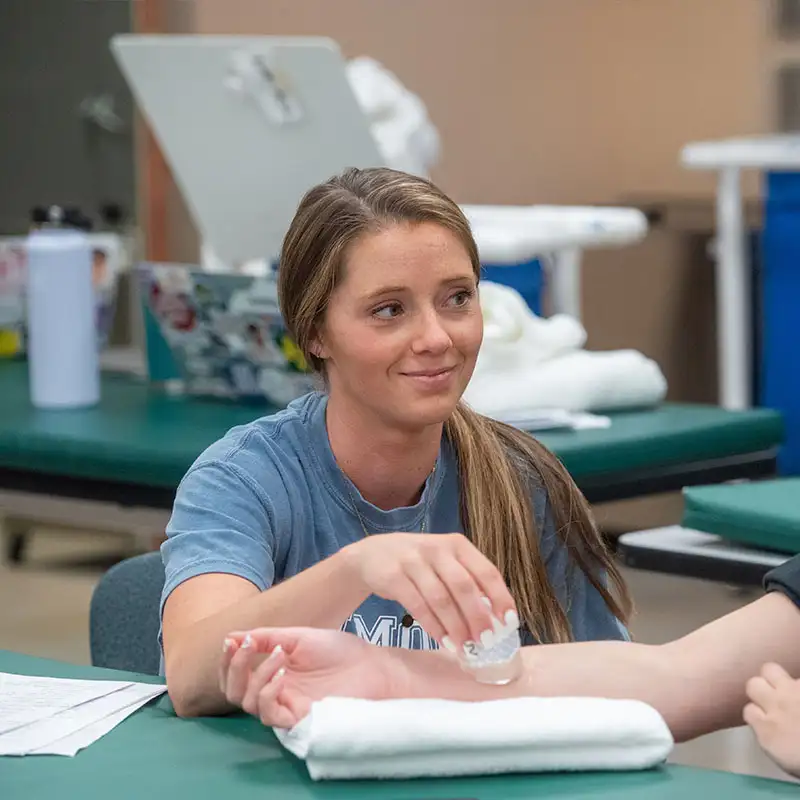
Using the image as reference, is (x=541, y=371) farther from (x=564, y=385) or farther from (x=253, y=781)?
(x=253, y=781)

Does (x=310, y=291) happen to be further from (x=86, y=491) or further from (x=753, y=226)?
(x=753, y=226)

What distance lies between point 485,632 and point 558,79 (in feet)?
13.2

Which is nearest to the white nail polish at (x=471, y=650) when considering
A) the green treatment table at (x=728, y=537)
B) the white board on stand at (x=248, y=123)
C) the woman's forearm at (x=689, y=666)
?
the woman's forearm at (x=689, y=666)

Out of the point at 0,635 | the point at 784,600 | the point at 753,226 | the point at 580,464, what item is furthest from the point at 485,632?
the point at 753,226

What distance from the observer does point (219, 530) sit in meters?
1.37

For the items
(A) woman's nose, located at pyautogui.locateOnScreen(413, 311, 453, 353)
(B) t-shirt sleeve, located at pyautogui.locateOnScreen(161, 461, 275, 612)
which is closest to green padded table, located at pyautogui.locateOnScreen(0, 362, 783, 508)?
(B) t-shirt sleeve, located at pyautogui.locateOnScreen(161, 461, 275, 612)

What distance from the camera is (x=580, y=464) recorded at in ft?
7.79

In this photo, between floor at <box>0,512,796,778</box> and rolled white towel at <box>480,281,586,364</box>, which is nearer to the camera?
rolled white towel at <box>480,281,586,364</box>

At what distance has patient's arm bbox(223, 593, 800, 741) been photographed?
114 cm

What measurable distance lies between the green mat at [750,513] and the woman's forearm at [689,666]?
677mm

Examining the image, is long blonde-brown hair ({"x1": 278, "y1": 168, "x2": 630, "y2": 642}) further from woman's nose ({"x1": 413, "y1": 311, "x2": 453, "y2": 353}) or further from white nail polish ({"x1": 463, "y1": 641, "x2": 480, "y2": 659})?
white nail polish ({"x1": 463, "y1": 641, "x2": 480, "y2": 659})

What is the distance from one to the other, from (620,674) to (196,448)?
1.22m

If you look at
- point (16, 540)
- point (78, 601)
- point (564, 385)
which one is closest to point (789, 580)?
point (564, 385)

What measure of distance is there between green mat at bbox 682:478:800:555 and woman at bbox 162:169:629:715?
1.39 feet
